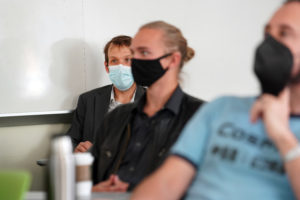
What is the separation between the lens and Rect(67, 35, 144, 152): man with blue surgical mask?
99.5 inches

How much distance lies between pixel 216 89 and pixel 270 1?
0.65 m

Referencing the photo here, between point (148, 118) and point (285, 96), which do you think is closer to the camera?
point (285, 96)

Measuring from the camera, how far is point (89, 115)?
2.68 meters

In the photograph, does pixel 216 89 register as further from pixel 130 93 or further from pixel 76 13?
pixel 76 13

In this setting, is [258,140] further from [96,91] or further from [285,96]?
[96,91]

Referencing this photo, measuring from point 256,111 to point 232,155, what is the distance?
4.8 inches

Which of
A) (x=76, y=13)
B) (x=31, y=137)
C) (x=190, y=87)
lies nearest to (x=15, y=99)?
(x=31, y=137)

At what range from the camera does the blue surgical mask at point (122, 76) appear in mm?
2523

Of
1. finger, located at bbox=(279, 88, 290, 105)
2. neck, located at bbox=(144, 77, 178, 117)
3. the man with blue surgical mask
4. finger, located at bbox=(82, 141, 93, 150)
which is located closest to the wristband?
finger, located at bbox=(279, 88, 290, 105)

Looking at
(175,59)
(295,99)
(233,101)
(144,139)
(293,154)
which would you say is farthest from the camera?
(175,59)

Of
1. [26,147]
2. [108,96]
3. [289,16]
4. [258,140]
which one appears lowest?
[26,147]

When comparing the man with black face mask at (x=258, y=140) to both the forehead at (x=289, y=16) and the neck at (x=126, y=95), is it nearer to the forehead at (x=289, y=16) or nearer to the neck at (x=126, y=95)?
the forehead at (x=289, y=16)

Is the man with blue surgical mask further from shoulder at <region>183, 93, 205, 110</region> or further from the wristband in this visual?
the wristband

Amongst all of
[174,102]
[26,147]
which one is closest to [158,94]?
[174,102]
